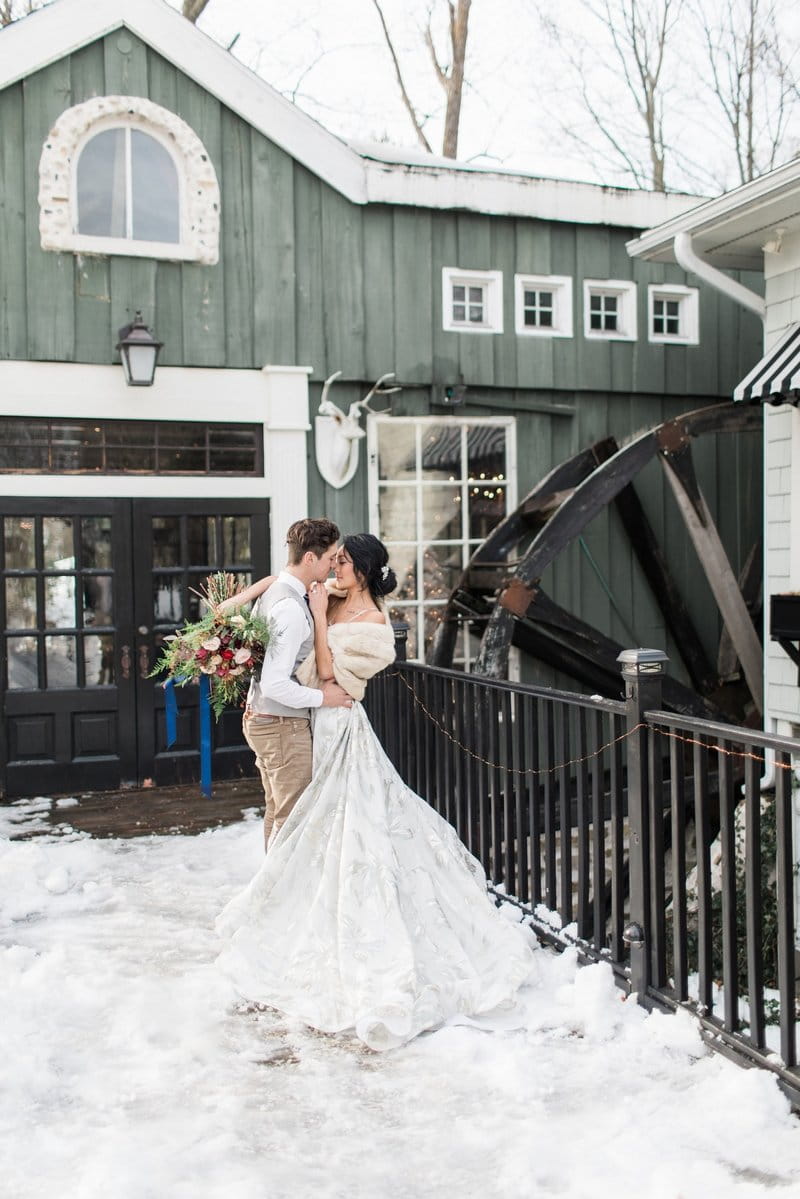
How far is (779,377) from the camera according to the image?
5.74 meters

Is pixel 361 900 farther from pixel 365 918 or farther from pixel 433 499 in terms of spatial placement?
pixel 433 499

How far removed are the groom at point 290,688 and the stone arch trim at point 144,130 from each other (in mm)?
3635

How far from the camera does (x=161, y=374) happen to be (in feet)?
22.1

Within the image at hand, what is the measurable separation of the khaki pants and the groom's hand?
23cm

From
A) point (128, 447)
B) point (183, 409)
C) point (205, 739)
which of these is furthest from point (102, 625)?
point (183, 409)

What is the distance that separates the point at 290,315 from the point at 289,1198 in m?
5.79

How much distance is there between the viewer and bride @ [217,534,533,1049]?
3.13m

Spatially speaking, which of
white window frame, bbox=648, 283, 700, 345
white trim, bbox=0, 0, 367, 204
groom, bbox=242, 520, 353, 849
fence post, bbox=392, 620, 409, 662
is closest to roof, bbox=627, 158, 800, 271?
white window frame, bbox=648, 283, 700, 345

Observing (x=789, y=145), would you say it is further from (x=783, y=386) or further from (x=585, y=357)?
(x=783, y=386)

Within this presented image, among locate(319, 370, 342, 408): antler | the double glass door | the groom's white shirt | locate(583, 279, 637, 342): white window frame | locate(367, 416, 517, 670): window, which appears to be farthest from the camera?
locate(583, 279, 637, 342): white window frame

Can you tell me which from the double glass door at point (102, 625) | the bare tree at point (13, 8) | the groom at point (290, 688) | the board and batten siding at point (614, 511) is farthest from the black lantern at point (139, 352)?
the bare tree at point (13, 8)

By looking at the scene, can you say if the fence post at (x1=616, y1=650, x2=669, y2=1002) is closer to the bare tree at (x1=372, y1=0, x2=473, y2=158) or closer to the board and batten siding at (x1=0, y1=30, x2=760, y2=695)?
the board and batten siding at (x1=0, y1=30, x2=760, y2=695)

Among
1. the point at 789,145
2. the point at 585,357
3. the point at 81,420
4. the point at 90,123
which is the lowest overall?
the point at 81,420

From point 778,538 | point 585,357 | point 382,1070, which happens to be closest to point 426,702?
point 382,1070
